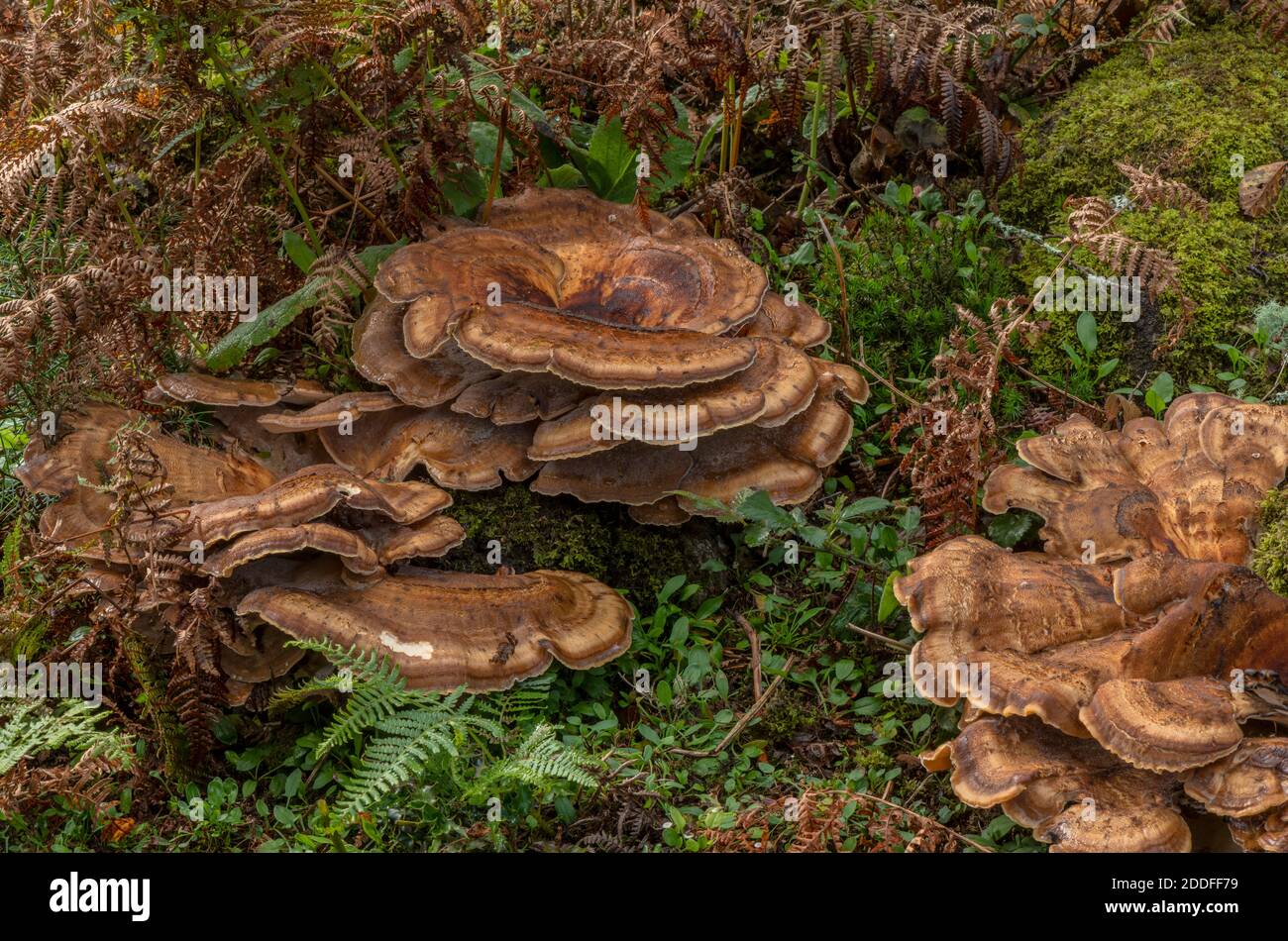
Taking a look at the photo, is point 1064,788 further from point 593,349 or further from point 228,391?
point 228,391

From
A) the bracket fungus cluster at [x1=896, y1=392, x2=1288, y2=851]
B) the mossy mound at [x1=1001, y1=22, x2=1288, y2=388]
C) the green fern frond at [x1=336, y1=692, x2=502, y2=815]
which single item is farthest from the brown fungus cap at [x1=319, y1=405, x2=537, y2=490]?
the mossy mound at [x1=1001, y1=22, x2=1288, y2=388]

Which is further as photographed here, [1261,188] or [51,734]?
[1261,188]

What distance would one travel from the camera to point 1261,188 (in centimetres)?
633

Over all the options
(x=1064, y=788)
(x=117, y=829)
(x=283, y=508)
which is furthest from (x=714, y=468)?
(x=117, y=829)

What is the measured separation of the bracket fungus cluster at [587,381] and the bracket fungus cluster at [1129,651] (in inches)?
46.4

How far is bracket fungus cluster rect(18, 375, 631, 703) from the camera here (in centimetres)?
457

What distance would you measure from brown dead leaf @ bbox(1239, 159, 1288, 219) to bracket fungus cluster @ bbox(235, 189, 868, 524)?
97.9 inches

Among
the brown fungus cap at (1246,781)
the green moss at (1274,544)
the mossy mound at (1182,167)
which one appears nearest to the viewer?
the brown fungus cap at (1246,781)

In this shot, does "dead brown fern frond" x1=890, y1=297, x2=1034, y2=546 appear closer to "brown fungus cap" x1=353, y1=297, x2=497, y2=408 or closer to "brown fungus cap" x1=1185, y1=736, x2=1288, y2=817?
"brown fungus cap" x1=1185, y1=736, x2=1288, y2=817

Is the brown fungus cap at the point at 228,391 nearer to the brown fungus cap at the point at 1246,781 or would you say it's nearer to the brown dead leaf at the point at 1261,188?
the brown fungus cap at the point at 1246,781

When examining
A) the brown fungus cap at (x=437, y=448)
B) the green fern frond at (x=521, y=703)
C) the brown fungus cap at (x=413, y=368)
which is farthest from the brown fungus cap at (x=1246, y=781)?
the brown fungus cap at (x=413, y=368)

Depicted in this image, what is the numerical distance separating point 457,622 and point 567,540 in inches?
35.8

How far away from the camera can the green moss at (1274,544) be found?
4.40 m

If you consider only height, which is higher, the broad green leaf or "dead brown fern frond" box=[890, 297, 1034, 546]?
the broad green leaf
